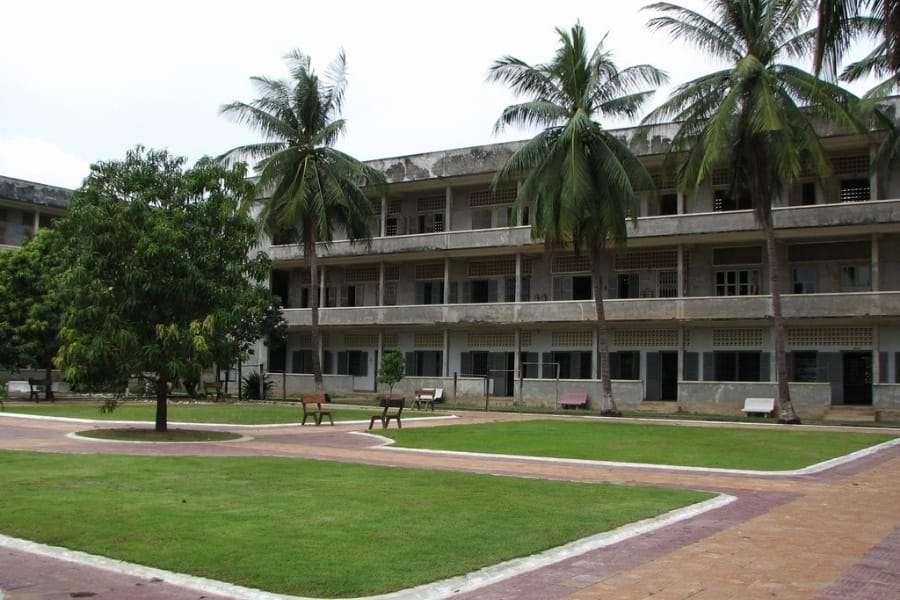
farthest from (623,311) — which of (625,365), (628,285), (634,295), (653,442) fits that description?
(653,442)

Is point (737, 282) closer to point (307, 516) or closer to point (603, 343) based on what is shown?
point (603, 343)

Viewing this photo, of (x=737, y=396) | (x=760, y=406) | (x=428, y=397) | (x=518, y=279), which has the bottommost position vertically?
(x=428, y=397)

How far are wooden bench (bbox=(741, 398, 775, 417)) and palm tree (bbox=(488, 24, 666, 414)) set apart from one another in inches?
204

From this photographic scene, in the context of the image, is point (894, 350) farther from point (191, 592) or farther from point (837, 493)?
point (191, 592)

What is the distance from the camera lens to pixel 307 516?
9.30m

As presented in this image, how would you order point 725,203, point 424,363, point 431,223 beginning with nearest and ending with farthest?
point 725,203, point 424,363, point 431,223

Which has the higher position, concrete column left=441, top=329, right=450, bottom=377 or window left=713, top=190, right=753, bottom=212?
window left=713, top=190, right=753, bottom=212

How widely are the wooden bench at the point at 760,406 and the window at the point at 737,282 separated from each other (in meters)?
5.95

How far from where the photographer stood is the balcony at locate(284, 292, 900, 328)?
3462 cm

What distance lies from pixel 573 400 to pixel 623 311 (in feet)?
15.0

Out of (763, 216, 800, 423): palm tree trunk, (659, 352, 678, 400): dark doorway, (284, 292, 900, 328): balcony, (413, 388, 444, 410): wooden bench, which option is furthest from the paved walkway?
(659, 352, 678, 400): dark doorway

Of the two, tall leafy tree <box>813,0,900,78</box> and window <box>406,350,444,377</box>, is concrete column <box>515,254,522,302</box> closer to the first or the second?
window <box>406,350,444,377</box>

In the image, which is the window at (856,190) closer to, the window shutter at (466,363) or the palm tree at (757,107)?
the palm tree at (757,107)

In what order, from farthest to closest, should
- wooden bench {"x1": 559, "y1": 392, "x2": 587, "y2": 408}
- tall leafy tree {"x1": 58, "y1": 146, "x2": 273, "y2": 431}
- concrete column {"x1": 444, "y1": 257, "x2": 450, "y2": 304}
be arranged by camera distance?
concrete column {"x1": 444, "y1": 257, "x2": 450, "y2": 304} → wooden bench {"x1": 559, "y1": 392, "x2": 587, "y2": 408} → tall leafy tree {"x1": 58, "y1": 146, "x2": 273, "y2": 431}
